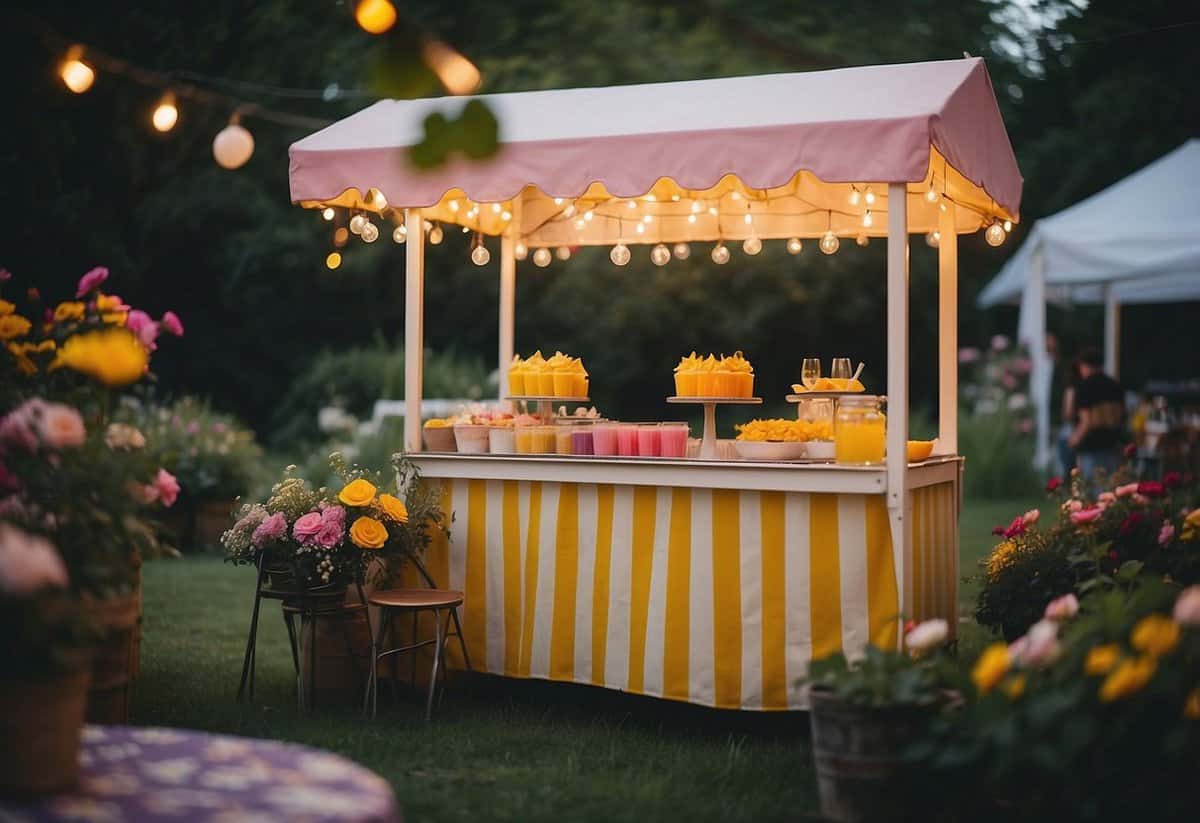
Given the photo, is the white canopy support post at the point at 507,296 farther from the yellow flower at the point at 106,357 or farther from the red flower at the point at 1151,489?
the yellow flower at the point at 106,357

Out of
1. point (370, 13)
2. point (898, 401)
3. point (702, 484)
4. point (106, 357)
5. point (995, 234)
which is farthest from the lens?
point (995, 234)

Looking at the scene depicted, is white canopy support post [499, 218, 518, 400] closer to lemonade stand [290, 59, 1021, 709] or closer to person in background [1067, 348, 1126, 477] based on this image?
lemonade stand [290, 59, 1021, 709]

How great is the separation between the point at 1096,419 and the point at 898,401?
5.75 m

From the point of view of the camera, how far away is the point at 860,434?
5.23 m

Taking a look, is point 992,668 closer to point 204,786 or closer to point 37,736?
point 204,786

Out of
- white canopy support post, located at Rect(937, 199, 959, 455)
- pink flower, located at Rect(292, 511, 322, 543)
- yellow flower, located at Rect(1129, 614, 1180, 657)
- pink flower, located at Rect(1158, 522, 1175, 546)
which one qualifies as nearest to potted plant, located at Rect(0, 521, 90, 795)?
pink flower, located at Rect(292, 511, 322, 543)

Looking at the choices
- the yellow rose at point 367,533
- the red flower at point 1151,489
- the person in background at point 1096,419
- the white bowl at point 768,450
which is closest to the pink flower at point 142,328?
the yellow rose at point 367,533

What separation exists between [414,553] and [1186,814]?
352 centimetres

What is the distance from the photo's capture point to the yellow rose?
5.45 metres

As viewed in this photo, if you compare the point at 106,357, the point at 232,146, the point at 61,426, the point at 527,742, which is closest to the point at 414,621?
the point at 527,742

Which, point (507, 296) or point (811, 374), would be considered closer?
point (811, 374)

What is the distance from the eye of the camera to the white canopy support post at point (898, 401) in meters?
5.00

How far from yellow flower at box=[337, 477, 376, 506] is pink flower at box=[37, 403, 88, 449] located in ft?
6.30

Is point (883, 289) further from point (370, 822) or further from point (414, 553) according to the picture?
point (370, 822)
